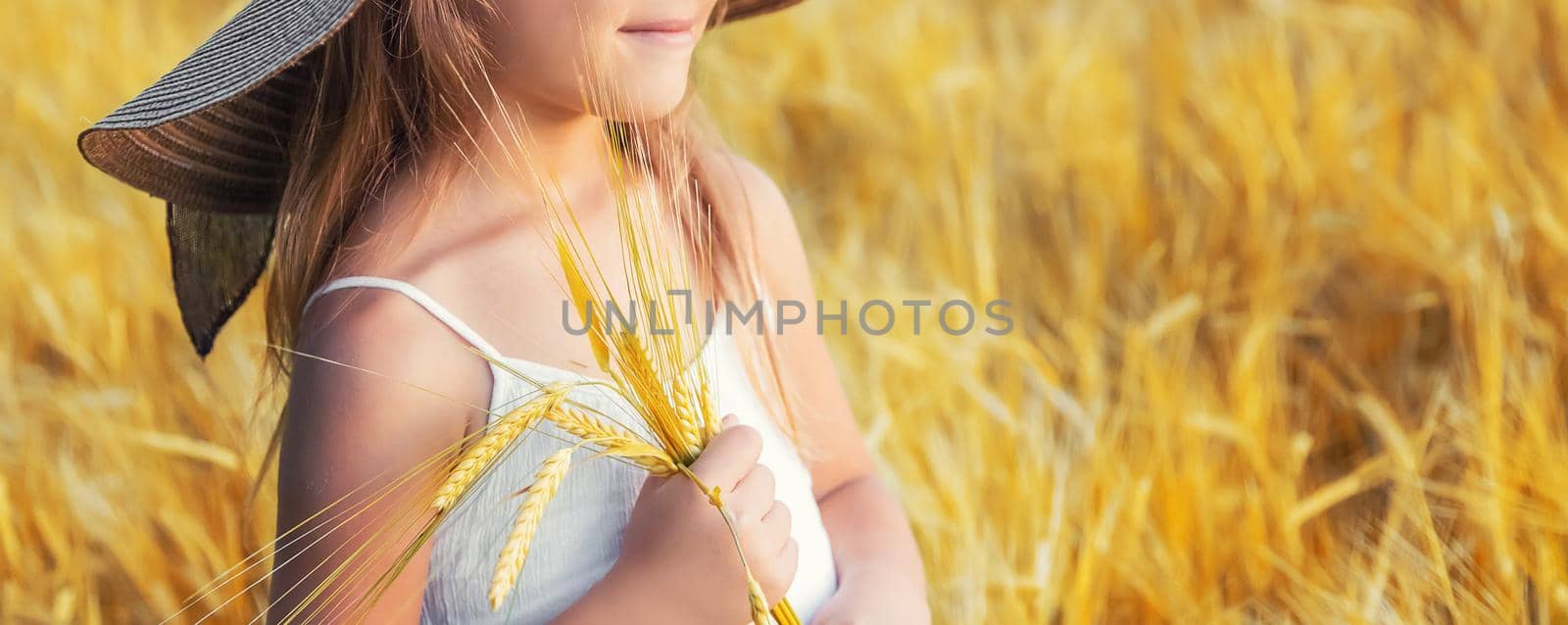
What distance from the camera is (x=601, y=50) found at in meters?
0.95

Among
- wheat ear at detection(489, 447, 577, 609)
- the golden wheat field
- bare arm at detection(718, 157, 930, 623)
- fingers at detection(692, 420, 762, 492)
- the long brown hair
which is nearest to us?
wheat ear at detection(489, 447, 577, 609)

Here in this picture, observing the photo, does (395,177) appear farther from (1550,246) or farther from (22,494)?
(1550,246)

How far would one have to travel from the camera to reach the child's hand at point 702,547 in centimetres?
90

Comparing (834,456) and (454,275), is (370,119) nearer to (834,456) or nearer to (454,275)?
(454,275)

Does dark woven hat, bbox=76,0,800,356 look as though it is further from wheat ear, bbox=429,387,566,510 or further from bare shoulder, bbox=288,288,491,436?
wheat ear, bbox=429,387,566,510

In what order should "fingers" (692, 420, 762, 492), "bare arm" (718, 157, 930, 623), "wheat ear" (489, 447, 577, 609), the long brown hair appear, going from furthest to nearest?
1. "bare arm" (718, 157, 930, 623)
2. the long brown hair
3. "fingers" (692, 420, 762, 492)
4. "wheat ear" (489, 447, 577, 609)

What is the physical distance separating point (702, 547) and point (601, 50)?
356 mm

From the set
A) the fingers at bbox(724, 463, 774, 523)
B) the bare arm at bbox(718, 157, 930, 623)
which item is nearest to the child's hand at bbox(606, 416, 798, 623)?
the fingers at bbox(724, 463, 774, 523)

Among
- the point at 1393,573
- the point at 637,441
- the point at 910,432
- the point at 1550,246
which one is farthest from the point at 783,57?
the point at 637,441

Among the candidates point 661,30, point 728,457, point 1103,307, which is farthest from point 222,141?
point 1103,307

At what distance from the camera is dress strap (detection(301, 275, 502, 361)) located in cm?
94

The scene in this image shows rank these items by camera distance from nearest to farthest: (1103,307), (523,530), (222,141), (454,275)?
(523,530) → (454,275) → (222,141) → (1103,307)

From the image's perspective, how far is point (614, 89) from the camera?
0.95 m

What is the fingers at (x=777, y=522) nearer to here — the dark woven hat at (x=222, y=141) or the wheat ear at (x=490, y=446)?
the wheat ear at (x=490, y=446)
